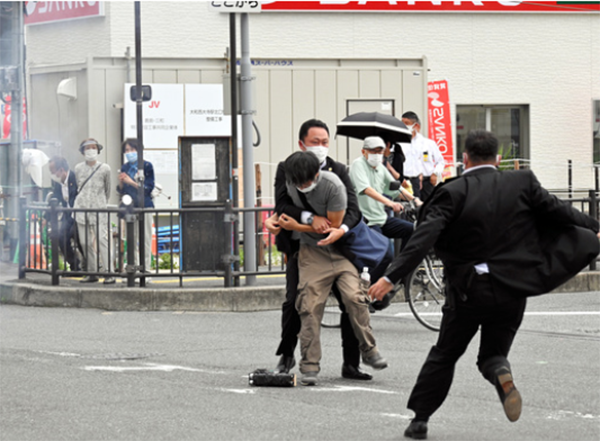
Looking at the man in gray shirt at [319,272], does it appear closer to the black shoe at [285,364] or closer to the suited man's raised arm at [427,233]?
the black shoe at [285,364]

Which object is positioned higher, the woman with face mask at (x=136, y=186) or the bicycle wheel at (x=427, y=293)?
the woman with face mask at (x=136, y=186)

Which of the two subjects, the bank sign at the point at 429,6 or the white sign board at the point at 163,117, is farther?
the bank sign at the point at 429,6

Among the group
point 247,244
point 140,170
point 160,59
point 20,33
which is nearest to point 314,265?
point 247,244

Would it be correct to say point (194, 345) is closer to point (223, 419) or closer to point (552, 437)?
point (223, 419)

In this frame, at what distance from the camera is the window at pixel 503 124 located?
1195 inches

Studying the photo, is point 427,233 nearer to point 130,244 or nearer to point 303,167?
point 303,167

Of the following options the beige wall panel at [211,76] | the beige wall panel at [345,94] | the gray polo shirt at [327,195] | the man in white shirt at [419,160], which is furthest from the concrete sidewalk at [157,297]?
the beige wall panel at [345,94]

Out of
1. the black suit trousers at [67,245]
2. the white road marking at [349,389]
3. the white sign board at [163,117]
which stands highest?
the white sign board at [163,117]

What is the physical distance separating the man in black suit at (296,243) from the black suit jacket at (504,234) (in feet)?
7.12

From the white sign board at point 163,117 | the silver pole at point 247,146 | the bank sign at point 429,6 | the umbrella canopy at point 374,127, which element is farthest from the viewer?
the bank sign at point 429,6

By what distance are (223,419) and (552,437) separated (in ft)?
6.18

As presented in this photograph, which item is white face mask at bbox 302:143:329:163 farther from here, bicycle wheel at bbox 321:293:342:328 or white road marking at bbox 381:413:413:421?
bicycle wheel at bbox 321:293:342:328

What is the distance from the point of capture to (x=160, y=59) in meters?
22.4

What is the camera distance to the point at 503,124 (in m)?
30.7
